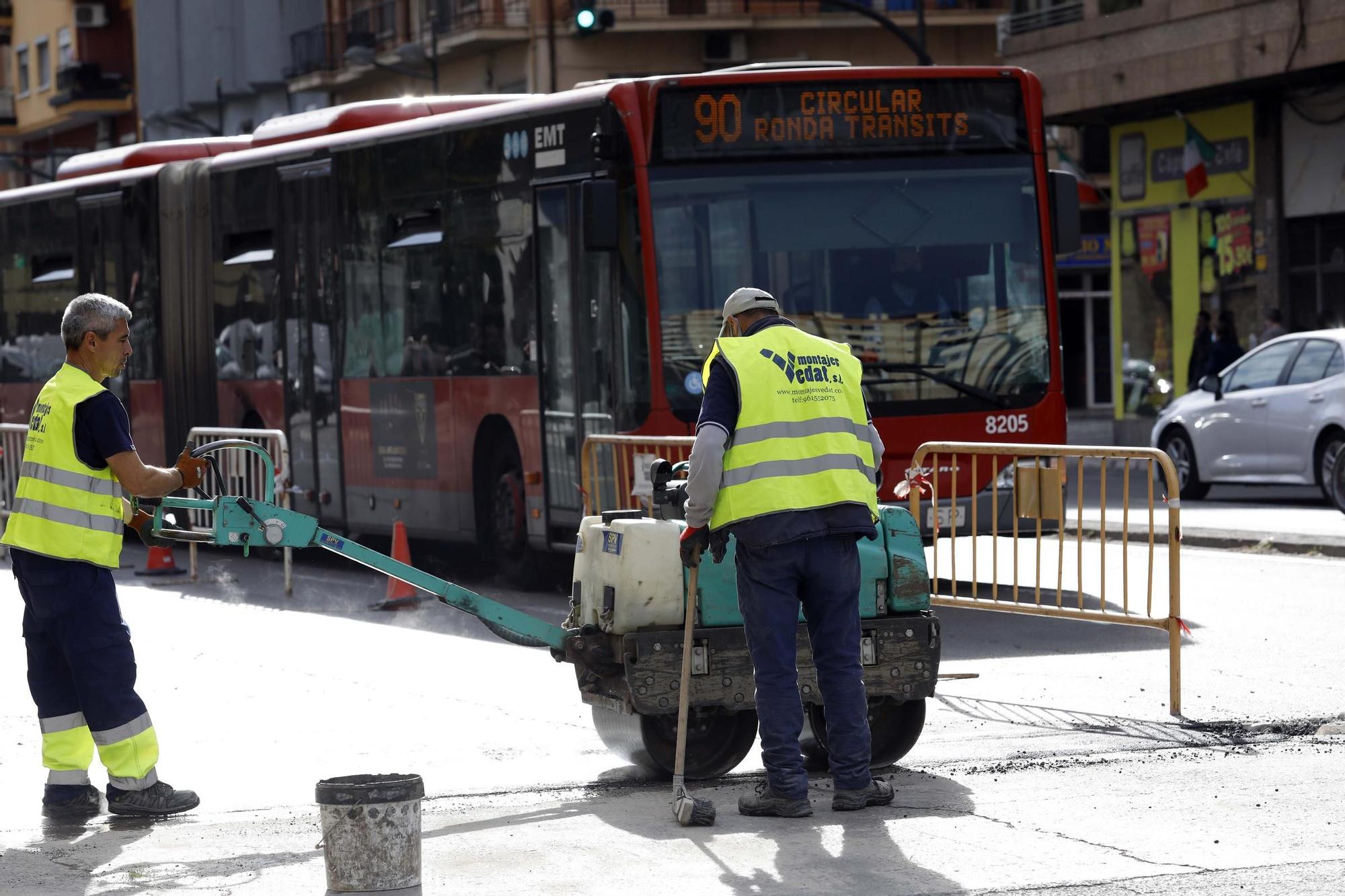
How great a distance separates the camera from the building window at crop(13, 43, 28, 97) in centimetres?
6900

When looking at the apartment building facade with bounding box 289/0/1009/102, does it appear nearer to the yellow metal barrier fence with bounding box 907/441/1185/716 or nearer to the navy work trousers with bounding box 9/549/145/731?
the yellow metal barrier fence with bounding box 907/441/1185/716

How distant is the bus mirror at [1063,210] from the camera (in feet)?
43.4

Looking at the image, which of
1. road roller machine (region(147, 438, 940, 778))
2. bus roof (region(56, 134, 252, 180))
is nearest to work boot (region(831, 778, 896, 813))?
road roller machine (region(147, 438, 940, 778))

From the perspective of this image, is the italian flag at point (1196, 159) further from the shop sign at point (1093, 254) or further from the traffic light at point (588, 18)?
the shop sign at point (1093, 254)

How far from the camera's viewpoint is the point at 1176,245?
3173cm

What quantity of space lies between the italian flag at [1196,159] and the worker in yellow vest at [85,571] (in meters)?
24.7

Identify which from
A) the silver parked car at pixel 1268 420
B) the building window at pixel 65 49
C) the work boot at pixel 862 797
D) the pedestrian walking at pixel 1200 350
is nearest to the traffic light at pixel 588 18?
the silver parked car at pixel 1268 420

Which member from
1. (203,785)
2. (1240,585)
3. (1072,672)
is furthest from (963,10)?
(203,785)

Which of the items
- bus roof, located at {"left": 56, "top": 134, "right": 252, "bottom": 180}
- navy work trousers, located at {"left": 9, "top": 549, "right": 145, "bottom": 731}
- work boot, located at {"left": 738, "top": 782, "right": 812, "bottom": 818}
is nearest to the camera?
work boot, located at {"left": 738, "top": 782, "right": 812, "bottom": 818}

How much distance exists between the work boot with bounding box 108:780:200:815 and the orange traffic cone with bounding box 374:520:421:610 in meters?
5.74

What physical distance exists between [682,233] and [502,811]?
5.92m

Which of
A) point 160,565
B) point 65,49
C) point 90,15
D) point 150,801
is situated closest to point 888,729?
point 150,801


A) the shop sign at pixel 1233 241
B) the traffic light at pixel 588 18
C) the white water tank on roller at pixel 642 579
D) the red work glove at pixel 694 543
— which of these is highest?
the traffic light at pixel 588 18

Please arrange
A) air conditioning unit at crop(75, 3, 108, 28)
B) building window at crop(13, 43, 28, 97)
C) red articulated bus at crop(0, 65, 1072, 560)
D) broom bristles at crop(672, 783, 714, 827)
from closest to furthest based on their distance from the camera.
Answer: broom bristles at crop(672, 783, 714, 827), red articulated bus at crop(0, 65, 1072, 560), air conditioning unit at crop(75, 3, 108, 28), building window at crop(13, 43, 28, 97)
